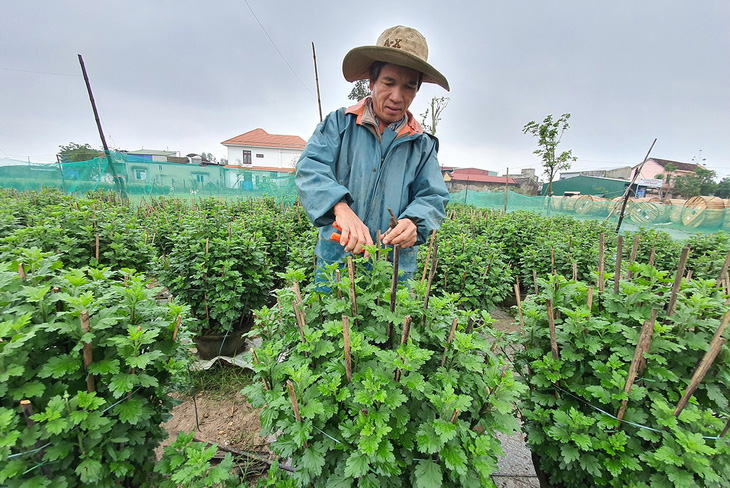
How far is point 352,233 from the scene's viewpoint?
4.76 feet

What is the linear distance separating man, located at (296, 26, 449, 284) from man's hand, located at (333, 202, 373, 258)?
5.5 inches

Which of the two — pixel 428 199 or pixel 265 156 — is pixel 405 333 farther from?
pixel 265 156

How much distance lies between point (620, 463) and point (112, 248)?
4.62 m

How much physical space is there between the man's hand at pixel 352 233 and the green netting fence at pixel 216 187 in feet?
30.2

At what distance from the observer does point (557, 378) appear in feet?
4.95

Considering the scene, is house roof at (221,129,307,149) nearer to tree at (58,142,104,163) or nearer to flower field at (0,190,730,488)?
tree at (58,142,104,163)

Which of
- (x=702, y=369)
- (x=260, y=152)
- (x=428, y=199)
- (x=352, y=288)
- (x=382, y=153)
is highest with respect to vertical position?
(x=260, y=152)

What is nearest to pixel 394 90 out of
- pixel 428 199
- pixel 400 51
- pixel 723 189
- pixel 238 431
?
pixel 400 51

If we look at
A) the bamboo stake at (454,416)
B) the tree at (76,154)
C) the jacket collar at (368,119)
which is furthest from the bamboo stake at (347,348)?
the tree at (76,154)

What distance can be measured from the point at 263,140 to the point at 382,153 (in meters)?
44.5

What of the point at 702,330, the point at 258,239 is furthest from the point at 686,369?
the point at 258,239

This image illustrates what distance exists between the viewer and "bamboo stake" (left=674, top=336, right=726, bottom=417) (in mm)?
1176

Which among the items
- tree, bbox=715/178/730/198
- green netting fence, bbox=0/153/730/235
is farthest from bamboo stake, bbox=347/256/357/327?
tree, bbox=715/178/730/198

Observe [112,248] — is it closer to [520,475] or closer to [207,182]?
[520,475]
